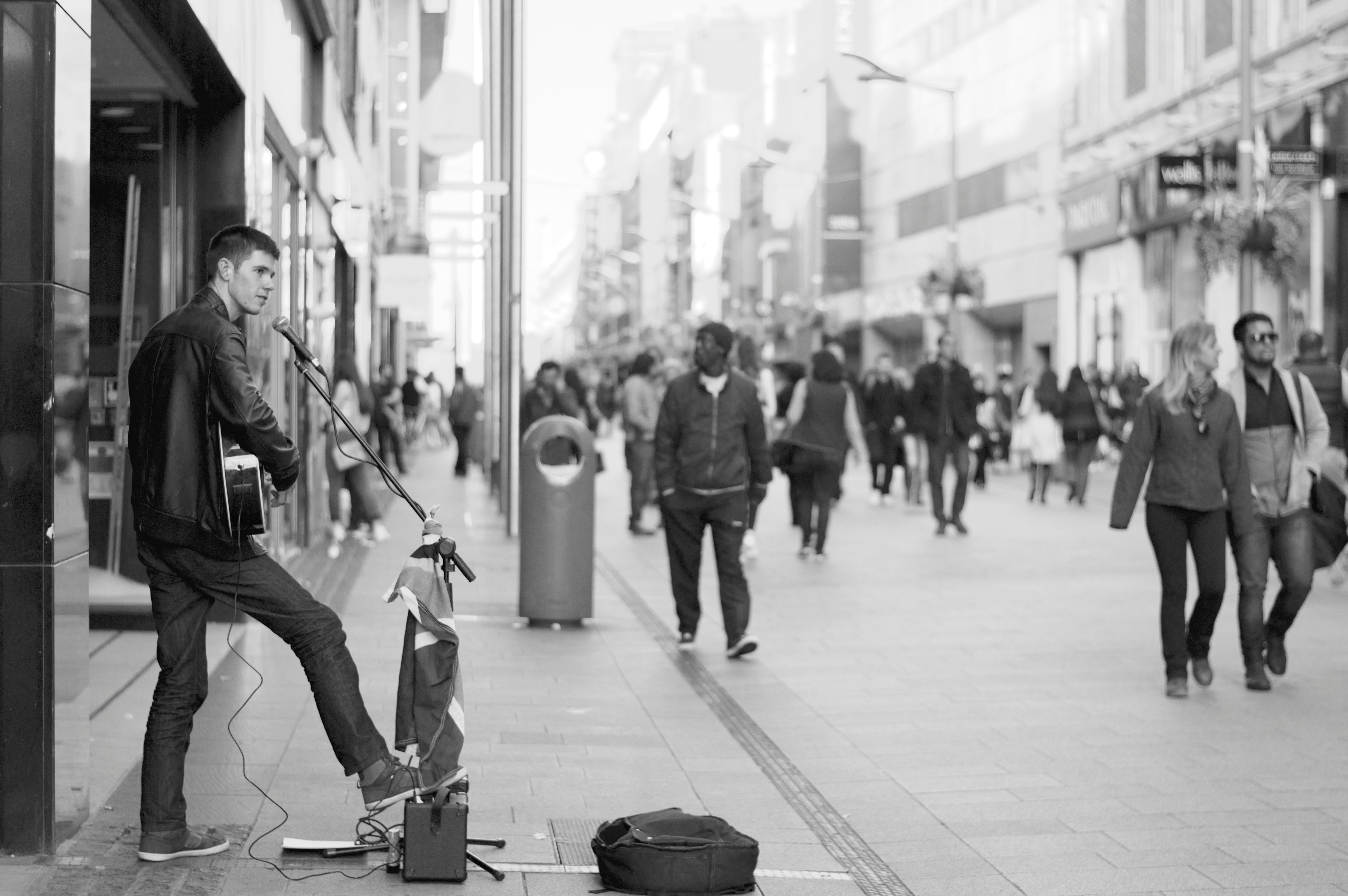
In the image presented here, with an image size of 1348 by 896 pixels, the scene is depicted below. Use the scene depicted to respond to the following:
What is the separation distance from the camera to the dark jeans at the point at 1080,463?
74.2 ft

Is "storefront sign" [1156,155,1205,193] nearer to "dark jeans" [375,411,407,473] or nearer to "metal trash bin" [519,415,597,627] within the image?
"dark jeans" [375,411,407,473]

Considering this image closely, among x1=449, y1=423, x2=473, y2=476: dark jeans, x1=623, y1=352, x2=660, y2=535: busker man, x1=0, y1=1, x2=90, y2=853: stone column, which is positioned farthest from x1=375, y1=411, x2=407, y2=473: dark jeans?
x1=0, y1=1, x2=90, y2=853: stone column

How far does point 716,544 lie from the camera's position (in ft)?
33.9

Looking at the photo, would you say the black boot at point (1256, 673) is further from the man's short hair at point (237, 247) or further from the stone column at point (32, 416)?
the stone column at point (32, 416)

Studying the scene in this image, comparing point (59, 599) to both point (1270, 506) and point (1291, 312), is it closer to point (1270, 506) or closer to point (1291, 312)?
point (1270, 506)

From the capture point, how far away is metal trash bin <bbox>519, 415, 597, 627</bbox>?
11.3 meters

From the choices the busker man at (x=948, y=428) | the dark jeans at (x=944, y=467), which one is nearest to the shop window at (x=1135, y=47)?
the busker man at (x=948, y=428)

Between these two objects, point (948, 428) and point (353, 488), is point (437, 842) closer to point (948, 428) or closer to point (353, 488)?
point (353, 488)

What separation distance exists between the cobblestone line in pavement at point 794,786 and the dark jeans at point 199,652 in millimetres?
1477

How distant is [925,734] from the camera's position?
7.98 metres

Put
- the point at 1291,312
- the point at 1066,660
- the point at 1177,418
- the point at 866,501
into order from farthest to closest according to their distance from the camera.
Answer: the point at 1291,312 < the point at 866,501 < the point at 1066,660 < the point at 1177,418

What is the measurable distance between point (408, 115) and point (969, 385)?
30546mm

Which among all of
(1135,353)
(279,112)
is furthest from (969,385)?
(1135,353)

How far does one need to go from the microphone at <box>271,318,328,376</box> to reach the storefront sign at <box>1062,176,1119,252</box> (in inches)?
1373
